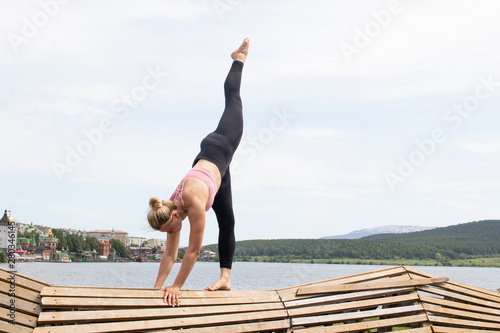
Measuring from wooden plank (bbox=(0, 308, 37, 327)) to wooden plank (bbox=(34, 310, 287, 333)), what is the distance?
0.42ft

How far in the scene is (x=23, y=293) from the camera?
5.38 m

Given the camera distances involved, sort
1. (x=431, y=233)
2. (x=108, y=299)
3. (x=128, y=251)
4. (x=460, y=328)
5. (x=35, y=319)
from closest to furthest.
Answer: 1. (x=35, y=319)
2. (x=108, y=299)
3. (x=460, y=328)
4. (x=431, y=233)
5. (x=128, y=251)

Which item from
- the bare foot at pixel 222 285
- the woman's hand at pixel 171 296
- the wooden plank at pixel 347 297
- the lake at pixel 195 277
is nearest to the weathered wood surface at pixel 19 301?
the woman's hand at pixel 171 296

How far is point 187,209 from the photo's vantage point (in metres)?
6.17

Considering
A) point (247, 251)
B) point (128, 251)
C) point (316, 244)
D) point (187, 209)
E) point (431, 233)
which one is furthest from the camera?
point (128, 251)

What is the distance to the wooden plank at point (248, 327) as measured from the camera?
5.94 metres

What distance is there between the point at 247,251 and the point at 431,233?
166ft

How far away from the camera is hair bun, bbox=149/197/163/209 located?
5934mm

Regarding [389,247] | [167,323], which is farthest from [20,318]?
[389,247]

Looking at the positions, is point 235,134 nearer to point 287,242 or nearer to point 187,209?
point 187,209

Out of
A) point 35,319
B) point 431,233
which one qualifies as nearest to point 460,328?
point 35,319

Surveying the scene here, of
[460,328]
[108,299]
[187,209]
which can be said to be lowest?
[460,328]

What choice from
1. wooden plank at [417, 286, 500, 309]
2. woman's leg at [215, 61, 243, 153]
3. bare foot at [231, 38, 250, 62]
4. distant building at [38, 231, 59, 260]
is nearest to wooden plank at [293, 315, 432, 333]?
wooden plank at [417, 286, 500, 309]

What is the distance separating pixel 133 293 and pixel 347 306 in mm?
2753
